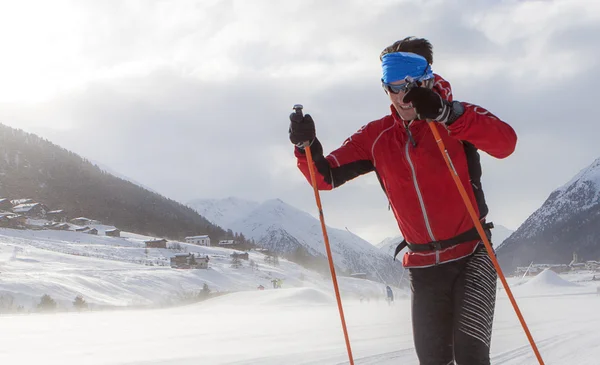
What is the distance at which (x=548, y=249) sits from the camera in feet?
435

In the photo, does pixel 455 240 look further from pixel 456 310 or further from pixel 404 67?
pixel 404 67

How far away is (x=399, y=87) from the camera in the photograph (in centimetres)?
304

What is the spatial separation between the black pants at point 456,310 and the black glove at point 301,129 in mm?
1016

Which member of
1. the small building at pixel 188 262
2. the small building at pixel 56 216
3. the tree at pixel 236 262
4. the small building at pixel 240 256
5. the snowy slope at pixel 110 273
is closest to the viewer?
the snowy slope at pixel 110 273

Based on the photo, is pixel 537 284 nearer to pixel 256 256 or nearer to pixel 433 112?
pixel 433 112

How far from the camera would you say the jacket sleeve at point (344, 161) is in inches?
136

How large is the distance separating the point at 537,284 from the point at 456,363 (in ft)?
109

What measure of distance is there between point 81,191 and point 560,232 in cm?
11391

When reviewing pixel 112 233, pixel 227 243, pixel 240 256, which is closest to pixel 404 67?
pixel 240 256

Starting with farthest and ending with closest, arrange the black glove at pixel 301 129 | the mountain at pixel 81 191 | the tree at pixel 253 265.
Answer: the mountain at pixel 81 191, the tree at pixel 253 265, the black glove at pixel 301 129

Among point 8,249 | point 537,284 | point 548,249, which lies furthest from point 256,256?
point 548,249

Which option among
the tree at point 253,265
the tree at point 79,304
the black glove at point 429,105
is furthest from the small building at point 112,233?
the black glove at point 429,105

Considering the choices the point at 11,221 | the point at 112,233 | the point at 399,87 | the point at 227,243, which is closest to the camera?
the point at 399,87

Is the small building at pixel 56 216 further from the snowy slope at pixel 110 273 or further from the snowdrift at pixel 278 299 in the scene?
the snowdrift at pixel 278 299
